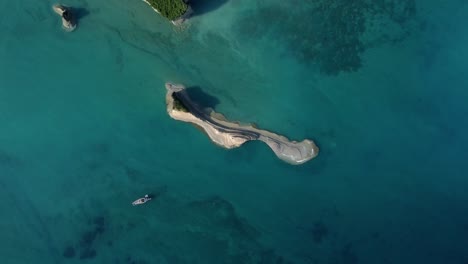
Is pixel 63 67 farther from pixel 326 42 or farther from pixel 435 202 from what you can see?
pixel 435 202

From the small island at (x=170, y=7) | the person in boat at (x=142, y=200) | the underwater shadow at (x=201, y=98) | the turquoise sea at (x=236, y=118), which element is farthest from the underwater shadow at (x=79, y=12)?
the person in boat at (x=142, y=200)

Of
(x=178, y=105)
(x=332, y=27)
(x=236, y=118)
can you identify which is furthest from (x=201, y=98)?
(x=332, y=27)

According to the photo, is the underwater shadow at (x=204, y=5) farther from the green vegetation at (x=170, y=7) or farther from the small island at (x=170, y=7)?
the green vegetation at (x=170, y=7)

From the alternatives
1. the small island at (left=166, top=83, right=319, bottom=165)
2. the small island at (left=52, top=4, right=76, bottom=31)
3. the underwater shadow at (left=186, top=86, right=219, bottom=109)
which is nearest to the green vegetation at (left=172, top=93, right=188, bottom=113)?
the small island at (left=166, top=83, right=319, bottom=165)

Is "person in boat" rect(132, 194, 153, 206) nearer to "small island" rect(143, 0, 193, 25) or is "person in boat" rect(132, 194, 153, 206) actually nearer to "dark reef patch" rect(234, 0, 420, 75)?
"small island" rect(143, 0, 193, 25)

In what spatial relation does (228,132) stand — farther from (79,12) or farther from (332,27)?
(79,12)

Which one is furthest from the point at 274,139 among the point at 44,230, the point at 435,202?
the point at 44,230
